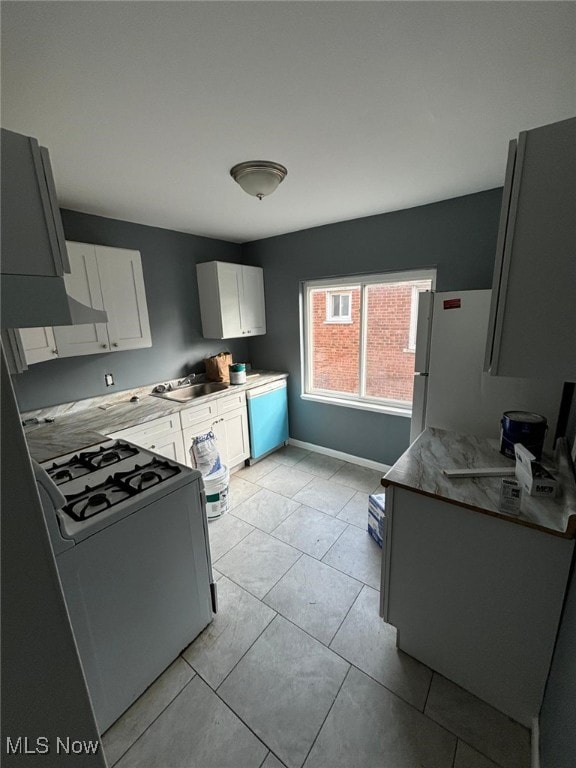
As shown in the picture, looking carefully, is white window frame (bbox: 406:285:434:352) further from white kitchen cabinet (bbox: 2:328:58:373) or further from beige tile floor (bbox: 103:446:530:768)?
white kitchen cabinet (bbox: 2:328:58:373)

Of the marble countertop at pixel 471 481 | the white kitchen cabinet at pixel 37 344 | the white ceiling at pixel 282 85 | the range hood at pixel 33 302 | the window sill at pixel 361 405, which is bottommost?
the window sill at pixel 361 405

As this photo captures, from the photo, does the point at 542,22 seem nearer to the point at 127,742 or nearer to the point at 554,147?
the point at 554,147

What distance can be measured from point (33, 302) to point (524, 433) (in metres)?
1.96

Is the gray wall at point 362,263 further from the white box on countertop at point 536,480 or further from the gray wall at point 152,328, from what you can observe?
the white box on countertop at point 536,480

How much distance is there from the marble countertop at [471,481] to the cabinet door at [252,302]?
2356 millimetres

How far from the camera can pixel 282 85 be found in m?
1.14

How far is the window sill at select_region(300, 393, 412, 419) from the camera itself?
300 cm

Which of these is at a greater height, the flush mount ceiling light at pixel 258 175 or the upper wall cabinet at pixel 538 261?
the flush mount ceiling light at pixel 258 175

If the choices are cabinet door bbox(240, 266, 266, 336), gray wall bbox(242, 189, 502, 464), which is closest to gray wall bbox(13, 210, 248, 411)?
cabinet door bbox(240, 266, 266, 336)

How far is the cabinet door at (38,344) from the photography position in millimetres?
1926

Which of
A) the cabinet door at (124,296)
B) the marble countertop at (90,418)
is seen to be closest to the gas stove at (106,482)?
the marble countertop at (90,418)

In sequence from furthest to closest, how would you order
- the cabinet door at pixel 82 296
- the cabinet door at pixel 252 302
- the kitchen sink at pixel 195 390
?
1. the cabinet door at pixel 252 302
2. the kitchen sink at pixel 195 390
3. the cabinet door at pixel 82 296

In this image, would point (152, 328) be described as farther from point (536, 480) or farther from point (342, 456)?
point (536, 480)

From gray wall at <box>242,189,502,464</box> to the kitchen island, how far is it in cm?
163
